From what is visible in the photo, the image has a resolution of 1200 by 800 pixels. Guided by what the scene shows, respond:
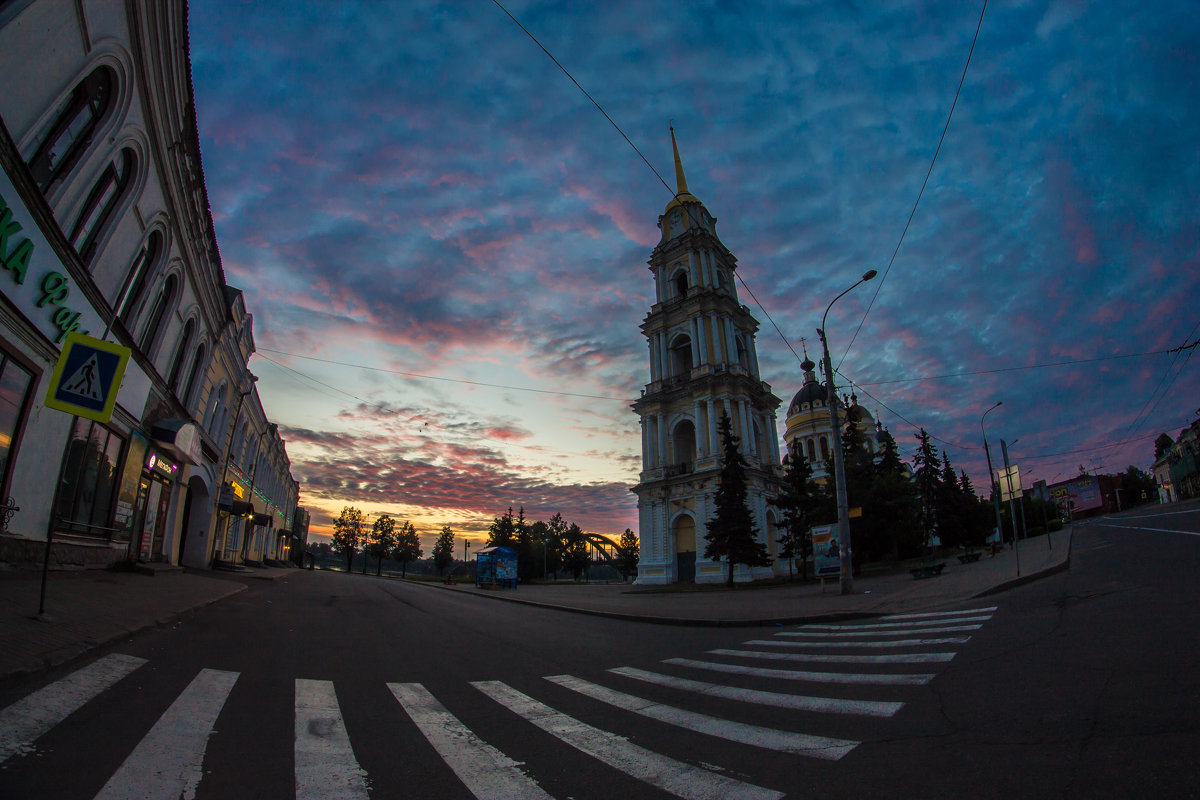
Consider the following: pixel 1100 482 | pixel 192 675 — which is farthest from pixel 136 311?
pixel 1100 482

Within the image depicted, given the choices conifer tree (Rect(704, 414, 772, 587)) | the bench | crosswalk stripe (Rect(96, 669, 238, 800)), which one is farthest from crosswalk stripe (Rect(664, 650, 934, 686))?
conifer tree (Rect(704, 414, 772, 587))

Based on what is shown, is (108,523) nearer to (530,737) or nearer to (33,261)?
(33,261)

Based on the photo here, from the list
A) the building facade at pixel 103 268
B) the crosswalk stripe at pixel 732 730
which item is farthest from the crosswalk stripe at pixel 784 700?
the building facade at pixel 103 268

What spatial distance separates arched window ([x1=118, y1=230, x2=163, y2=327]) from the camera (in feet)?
44.0

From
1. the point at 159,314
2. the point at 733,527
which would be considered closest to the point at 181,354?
the point at 159,314

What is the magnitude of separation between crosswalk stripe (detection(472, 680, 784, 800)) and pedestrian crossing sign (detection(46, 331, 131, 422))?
6275mm

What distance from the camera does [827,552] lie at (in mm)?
Answer: 19016

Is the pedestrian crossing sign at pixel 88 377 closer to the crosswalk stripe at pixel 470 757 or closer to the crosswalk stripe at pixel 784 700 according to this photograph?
the crosswalk stripe at pixel 470 757

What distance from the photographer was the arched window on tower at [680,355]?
152ft

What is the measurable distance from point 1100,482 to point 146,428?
155m

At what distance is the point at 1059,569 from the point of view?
48.3 ft

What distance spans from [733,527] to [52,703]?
30243 mm

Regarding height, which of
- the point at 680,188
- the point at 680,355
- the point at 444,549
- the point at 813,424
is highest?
the point at 680,188

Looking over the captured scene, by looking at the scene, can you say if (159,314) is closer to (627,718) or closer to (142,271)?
(142,271)
